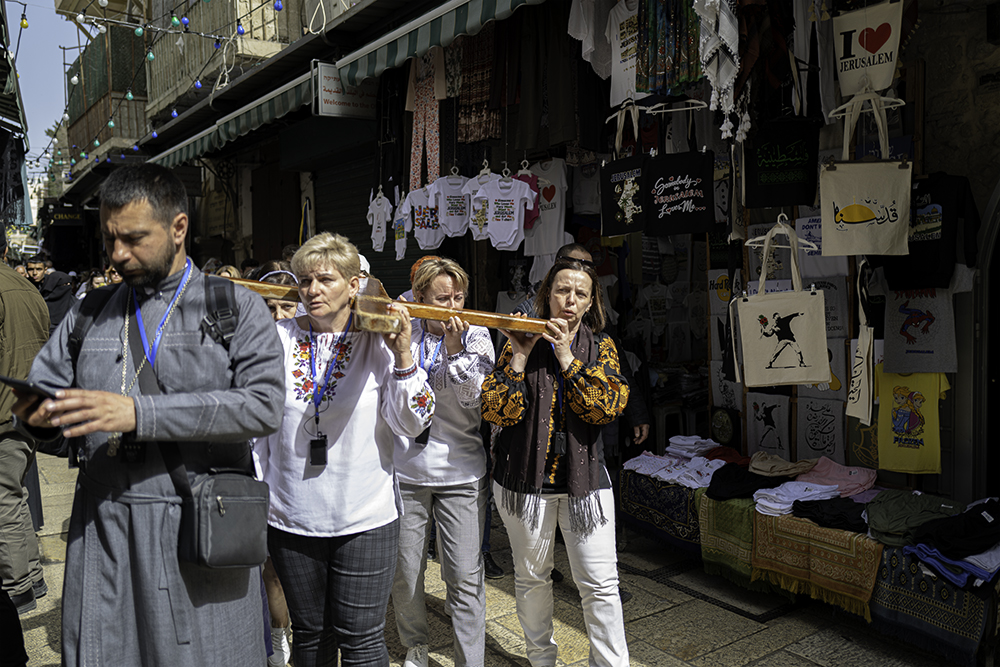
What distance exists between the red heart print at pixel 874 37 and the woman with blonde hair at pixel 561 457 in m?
2.15

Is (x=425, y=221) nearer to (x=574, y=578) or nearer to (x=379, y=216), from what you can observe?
(x=379, y=216)

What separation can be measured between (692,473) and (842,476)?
0.96 meters

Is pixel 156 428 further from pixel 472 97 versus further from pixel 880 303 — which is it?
pixel 472 97

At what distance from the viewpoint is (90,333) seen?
2008 mm

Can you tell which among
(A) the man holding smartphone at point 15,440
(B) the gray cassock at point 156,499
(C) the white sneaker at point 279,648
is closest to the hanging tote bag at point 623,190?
(C) the white sneaker at point 279,648

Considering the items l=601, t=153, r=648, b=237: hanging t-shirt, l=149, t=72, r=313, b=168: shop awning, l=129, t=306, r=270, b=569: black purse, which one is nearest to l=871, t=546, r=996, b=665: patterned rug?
l=601, t=153, r=648, b=237: hanging t-shirt

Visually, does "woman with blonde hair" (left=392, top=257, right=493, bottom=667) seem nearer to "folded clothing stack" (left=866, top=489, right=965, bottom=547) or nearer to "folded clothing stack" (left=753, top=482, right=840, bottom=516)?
"folded clothing stack" (left=753, top=482, right=840, bottom=516)

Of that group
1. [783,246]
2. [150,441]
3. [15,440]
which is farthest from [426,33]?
[150,441]

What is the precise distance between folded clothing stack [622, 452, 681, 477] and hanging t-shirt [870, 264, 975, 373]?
5.40 feet

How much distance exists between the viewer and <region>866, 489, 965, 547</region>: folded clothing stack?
379 cm

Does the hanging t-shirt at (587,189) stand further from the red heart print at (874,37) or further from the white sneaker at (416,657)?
the white sneaker at (416,657)

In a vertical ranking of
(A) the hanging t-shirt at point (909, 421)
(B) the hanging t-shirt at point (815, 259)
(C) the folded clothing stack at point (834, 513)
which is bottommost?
(C) the folded clothing stack at point (834, 513)

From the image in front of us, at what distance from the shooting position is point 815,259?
4.95 m

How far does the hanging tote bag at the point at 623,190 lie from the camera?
4953 mm
